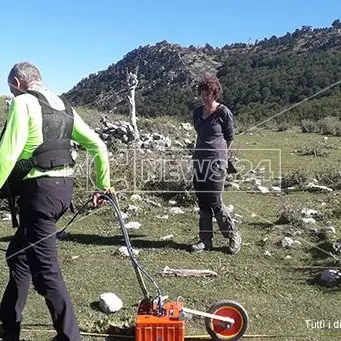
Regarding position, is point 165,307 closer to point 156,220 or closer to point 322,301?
point 322,301

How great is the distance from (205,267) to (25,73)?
2727mm

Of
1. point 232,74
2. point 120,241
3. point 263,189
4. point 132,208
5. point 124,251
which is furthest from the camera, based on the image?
point 232,74

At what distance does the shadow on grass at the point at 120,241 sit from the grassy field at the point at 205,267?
10 mm

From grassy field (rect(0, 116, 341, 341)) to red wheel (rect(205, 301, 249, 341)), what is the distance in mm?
222

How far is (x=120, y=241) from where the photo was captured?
6434mm

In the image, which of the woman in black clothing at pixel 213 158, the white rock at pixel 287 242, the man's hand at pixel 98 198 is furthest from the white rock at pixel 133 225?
the man's hand at pixel 98 198

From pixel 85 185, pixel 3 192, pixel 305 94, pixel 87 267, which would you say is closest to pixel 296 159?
pixel 85 185

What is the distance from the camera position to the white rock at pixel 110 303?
4.39 meters

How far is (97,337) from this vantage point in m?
3.98

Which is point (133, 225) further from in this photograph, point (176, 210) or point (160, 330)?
point (160, 330)

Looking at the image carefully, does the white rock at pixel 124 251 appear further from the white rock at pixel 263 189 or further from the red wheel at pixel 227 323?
the white rock at pixel 263 189

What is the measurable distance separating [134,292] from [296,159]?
9.28 m

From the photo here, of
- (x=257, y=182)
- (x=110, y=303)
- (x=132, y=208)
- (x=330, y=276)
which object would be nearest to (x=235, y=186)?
(x=257, y=182)

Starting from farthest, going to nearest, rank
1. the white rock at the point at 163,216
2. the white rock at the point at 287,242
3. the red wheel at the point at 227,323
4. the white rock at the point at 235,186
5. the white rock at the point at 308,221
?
the white rock at the point at 235,186
the white rock at the point at 163,216
the white rock at the point at 308,221
the white rock at the point at 287,242
the red wheel at the point at 227,323
